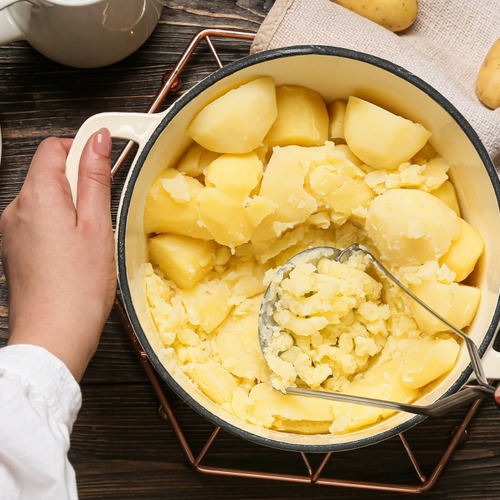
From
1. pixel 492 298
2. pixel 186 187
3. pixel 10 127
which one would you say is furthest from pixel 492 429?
pixel 10 127

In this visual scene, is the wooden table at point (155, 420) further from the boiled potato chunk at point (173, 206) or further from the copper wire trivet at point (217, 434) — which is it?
the boiled potato chunk at point (173, 206)

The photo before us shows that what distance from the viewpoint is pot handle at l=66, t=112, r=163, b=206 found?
0.76 meters

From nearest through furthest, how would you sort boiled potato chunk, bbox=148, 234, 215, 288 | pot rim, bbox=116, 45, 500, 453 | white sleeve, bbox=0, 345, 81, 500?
white sleeve, bbox=0, 345, 81, 500
pot rim, bbox=116, 45, 500, 453
boiled potato chunk, bbox=148, 234, 215, 288

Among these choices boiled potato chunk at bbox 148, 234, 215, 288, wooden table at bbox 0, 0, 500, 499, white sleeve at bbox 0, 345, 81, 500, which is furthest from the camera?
wooden table at bbox 0, 0, 500, 499

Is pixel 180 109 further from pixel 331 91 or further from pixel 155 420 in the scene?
pixel 155 420

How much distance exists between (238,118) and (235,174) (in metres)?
0.06

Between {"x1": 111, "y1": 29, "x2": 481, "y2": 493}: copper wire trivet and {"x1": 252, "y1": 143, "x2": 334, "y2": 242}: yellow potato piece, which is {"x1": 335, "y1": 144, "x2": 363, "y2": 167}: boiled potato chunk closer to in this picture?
{"x1": 252, "y1": 143, "x2": 334, "y2": 242}: yellow potato piece

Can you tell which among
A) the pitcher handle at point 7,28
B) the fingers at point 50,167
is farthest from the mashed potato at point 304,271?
the pitcher handle at point 7,28

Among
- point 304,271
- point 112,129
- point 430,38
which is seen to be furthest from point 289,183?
point 430,38

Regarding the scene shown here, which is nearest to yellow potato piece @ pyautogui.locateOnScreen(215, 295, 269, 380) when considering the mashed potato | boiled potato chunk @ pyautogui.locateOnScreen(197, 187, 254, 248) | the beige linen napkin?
the mashed potato

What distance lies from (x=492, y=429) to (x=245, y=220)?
1.58ft

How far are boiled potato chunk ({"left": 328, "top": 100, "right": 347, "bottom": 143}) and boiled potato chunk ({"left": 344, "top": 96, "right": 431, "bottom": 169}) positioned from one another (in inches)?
1.1

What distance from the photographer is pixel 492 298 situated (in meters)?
0.79

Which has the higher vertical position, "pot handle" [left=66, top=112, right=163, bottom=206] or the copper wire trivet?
"pot handle" [left=66, top=112, right=163, bottom=206]
